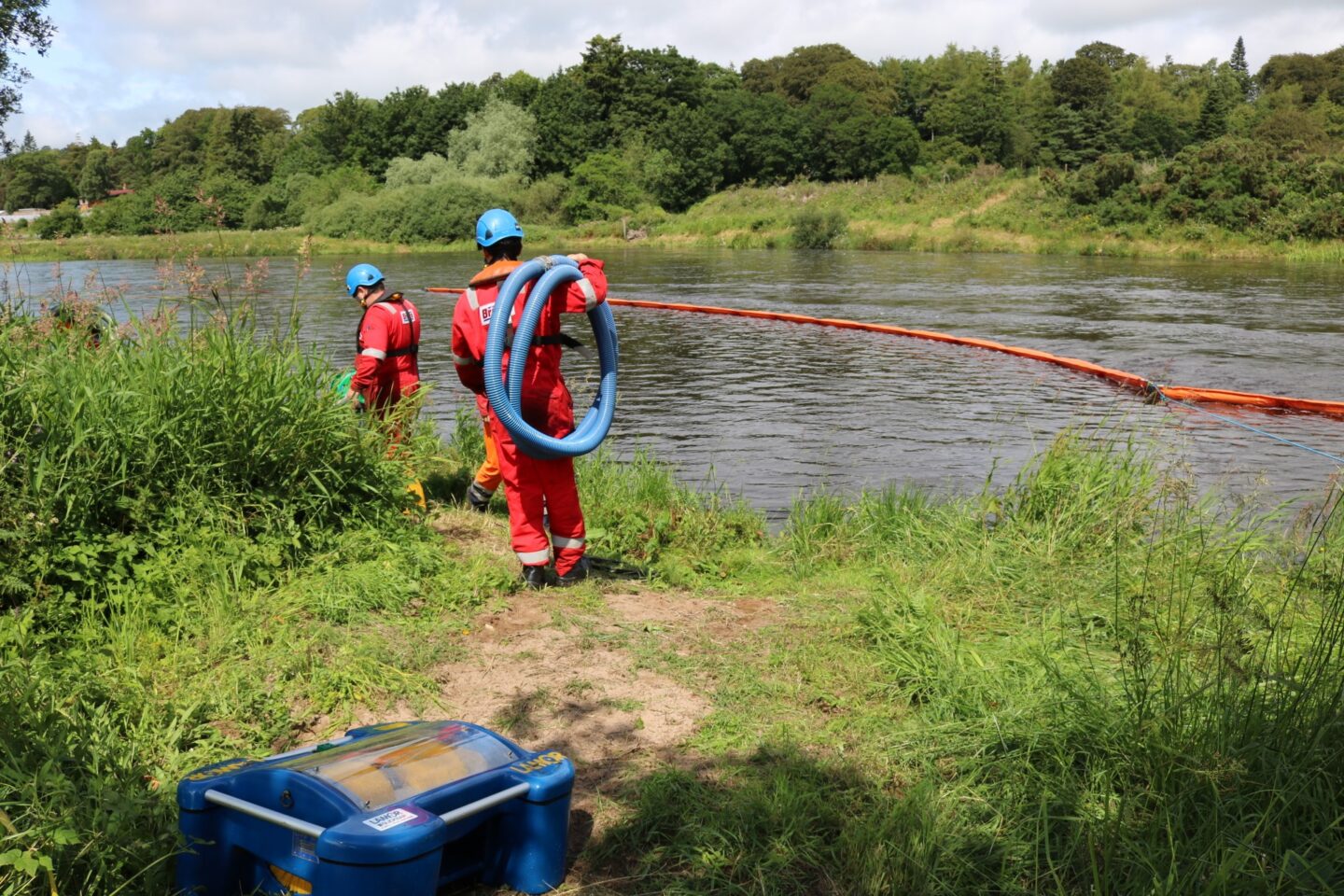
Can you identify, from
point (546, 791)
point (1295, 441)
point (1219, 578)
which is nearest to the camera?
point (546, 791)

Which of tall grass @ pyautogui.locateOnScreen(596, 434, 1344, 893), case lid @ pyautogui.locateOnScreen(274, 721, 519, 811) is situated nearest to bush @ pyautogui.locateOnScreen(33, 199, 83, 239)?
case lid @ pyautogui.locateOnScreen(274, 721, 519, 811)

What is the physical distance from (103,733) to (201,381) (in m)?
2.22

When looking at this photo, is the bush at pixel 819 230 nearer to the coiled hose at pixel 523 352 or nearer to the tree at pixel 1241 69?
the coiled hose at pixel 523 352

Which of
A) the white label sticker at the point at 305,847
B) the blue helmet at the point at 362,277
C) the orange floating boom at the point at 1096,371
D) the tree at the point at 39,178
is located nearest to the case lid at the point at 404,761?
the white label sticker at the point at 305,847

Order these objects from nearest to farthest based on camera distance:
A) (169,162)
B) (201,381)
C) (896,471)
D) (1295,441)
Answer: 1. (201,381)
2. (896,471)
3. (1295,441)
4. (169,162)

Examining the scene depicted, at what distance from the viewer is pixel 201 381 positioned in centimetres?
529

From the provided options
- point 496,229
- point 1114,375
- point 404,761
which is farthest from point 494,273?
point 1114,375

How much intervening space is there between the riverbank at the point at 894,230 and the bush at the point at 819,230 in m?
0.04

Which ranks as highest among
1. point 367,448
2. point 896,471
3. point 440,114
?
point 440,114

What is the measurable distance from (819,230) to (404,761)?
41363 mm

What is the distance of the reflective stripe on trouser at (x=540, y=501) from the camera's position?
225 inches

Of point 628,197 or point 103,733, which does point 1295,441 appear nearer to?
point 103,733

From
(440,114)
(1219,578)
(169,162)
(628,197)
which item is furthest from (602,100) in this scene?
(1219,578)

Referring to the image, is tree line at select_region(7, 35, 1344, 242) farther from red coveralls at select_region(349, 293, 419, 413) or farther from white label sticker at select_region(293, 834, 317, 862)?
white label sticker at select_region(293, 834, 317, 862)
